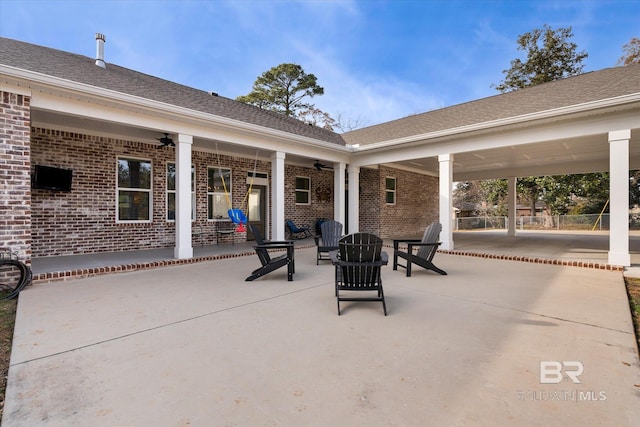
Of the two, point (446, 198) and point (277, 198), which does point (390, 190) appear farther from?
point (277, 198)

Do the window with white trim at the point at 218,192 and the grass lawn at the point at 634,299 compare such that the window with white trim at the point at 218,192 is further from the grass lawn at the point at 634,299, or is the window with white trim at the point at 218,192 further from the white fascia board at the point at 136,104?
the grass lawn at the point at 634,299

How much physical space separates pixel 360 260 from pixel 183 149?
476 cm

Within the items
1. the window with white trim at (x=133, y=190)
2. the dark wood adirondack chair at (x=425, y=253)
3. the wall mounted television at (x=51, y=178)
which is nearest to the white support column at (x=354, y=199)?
the dark wood adirondack chair at (x=425, y=253)

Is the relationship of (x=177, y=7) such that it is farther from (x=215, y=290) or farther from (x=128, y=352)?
(x=128, y=352)

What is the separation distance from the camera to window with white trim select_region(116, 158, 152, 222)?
7.65 meters

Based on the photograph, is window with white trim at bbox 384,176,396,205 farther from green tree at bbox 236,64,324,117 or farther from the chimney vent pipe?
green tree at bbox 236,64,324,117

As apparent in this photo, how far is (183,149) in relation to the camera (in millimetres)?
6688

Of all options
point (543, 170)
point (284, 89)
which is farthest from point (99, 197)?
point (284, 89)

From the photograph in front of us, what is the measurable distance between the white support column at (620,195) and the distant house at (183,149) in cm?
2

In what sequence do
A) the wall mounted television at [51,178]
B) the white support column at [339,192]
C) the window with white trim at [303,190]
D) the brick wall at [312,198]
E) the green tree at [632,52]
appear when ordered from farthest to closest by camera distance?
the green tree at [632,52], the window with white trim at [303,190], the brick wall at [312,198], the white support column at [339,192], the wall mounted television at [51,178]

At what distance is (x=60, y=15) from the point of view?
987cm

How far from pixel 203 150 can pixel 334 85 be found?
18.2m

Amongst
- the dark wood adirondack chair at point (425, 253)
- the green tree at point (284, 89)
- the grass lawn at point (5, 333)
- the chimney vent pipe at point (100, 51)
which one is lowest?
the grass lawn at point (5, 333)

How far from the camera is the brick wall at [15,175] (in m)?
4.58
